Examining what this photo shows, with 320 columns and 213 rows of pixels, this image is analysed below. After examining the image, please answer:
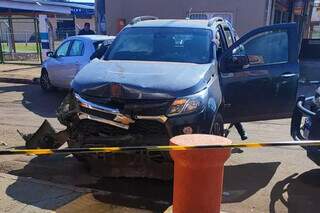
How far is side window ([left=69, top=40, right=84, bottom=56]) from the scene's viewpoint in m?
10.8

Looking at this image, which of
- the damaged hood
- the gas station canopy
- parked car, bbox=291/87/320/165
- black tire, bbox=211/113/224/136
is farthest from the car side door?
the gas station canopy

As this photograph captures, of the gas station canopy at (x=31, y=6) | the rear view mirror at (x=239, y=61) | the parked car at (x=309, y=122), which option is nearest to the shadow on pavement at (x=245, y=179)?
the parked car at (x=309, y=122)

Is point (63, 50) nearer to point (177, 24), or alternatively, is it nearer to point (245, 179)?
point (177, 24)

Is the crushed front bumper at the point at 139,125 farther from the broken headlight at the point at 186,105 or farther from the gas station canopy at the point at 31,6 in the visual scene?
the gas station canopy at the point at 31,6

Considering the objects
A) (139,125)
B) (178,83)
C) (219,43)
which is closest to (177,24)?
(219,43)

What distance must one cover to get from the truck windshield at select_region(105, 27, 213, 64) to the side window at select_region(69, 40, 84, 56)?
14.4 feet

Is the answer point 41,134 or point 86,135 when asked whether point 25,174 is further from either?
point 86,135

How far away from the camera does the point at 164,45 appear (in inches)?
243

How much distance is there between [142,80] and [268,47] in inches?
96.7

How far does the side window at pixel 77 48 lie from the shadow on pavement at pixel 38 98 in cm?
125

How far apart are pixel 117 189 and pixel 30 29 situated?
48.4 metres

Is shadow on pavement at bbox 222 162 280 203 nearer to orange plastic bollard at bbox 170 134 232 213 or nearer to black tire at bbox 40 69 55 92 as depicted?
orange plastic bollard at bbox 170 134 232 213

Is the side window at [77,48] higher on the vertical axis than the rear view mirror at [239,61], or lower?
lower

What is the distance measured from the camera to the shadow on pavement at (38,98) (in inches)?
384
